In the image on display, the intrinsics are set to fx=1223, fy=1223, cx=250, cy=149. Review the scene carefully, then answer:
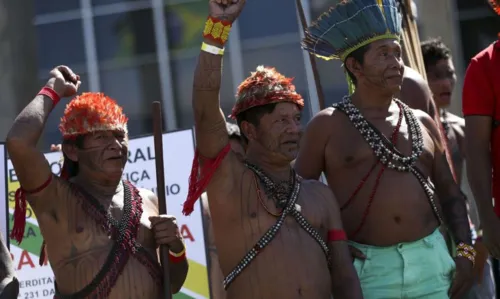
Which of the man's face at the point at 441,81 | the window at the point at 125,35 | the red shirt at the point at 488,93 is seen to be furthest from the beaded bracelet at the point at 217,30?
the window at the point at 125,35

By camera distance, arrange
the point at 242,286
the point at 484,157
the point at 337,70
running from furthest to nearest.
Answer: the point at 337,70 < the point at 484,157 < the point at 242,286

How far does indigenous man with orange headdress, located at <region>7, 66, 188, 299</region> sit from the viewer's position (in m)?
5.50

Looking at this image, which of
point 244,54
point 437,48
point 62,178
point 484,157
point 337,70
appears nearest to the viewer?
point 62,178

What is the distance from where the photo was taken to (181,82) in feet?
42.0

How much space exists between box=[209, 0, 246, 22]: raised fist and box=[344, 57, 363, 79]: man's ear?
3.56ft

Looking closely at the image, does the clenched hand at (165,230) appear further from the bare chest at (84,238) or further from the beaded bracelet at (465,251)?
the beaded bracelet at (465,251)

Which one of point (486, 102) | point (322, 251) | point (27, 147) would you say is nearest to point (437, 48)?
point (486, 102)

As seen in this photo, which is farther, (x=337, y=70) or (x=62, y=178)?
(x=337, y=70)

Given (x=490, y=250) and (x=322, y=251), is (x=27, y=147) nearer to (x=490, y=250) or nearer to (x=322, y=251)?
(x=322, y=251)

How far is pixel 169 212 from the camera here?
7824mm

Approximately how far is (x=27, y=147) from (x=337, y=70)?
6.64 metres

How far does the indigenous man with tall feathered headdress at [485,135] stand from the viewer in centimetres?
610

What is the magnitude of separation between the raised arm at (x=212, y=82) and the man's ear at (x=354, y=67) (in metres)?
1.07

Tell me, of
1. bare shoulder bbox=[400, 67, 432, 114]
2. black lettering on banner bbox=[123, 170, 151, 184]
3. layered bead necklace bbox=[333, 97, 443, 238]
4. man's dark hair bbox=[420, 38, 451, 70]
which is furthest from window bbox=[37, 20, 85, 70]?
layered bead necklace bbox=[333, 97, 443, 238]
